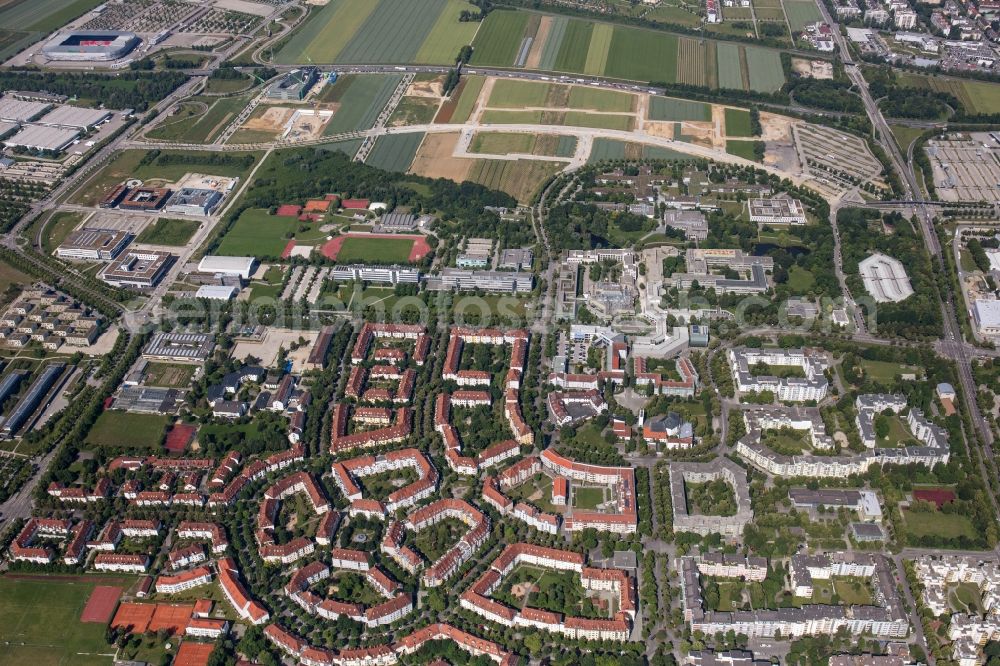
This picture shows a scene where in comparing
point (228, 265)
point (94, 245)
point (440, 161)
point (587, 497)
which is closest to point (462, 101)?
point (440, 161)

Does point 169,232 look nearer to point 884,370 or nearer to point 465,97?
point 465,97

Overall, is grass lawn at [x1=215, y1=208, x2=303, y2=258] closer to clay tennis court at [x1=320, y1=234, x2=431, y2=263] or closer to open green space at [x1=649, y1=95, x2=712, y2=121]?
clay tennis court at [x1=320, y1=234, x2=431, y2=263]

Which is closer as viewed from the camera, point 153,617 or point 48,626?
point 153,617

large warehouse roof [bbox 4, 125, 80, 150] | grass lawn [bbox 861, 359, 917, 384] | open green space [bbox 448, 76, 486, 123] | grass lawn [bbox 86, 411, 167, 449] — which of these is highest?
large warehouse roof [bbox 4, 125, 80, 150]

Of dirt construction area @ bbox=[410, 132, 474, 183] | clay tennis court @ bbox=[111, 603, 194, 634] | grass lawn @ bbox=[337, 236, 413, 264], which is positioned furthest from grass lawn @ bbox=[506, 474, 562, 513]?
dirt construction area @ bbox=[410, 132, 474, 183]

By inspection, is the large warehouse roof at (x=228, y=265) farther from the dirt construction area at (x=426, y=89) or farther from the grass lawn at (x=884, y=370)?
the grass lawn at (x=884, y=370)

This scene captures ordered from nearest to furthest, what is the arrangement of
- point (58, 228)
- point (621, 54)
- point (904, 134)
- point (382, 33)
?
point (58, 228)
point (904, 134)
point (621, 54)
point (382, 33)

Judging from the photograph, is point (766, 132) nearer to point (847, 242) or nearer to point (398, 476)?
point (847, 242)
